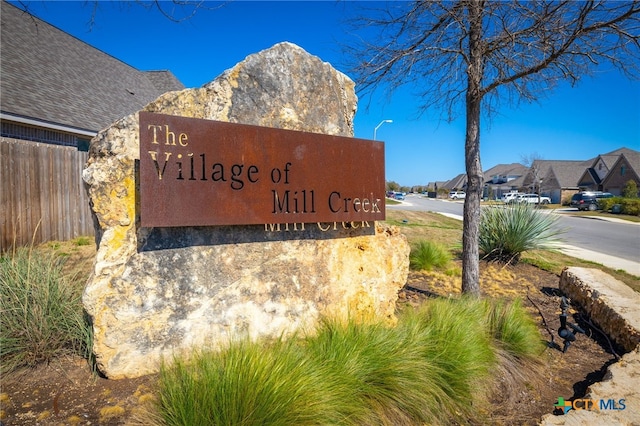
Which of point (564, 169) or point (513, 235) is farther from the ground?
point (564, 169)

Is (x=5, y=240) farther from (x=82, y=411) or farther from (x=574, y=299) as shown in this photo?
(x=574, y=299)

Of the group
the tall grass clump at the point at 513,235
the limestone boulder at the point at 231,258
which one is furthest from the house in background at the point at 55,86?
the tall grass clump at the point at 513,235

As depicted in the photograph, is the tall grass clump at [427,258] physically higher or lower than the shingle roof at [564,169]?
lower

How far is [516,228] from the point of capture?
7965mm

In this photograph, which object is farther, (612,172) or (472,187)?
(612,172)

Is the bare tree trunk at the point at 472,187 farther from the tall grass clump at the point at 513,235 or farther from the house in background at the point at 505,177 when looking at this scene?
the house in background at the point at 505,177

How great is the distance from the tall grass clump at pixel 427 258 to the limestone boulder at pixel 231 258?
314 cm

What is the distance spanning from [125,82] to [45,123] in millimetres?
7059

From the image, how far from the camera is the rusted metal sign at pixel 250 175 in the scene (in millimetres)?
2973

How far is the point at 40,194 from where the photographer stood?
7.76 meters

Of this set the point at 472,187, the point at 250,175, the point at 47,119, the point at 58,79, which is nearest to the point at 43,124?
the point at 47,119

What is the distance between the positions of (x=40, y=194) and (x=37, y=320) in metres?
5.72

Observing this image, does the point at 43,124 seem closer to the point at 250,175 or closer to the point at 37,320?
the point at 37,320

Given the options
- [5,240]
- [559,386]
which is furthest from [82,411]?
[5,240]
